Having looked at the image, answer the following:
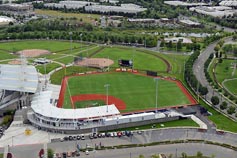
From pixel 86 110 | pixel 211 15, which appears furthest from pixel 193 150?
pixel 211 15

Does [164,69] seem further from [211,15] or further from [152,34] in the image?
[211,15]

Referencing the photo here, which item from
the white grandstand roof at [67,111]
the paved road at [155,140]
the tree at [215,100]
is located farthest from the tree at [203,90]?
the white grandstand roof at [67,111]

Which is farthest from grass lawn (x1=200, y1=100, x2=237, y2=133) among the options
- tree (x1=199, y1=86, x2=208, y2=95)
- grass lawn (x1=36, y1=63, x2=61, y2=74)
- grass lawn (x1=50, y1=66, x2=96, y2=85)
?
grass lawn (x1=36, y1=63, x2=61, y2=74)

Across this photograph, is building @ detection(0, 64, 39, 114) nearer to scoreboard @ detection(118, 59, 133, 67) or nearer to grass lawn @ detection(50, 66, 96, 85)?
grass lawn @ detection(50, 66, 96, 85)

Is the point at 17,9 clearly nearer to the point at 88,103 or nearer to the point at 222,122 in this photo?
the point at 88,103

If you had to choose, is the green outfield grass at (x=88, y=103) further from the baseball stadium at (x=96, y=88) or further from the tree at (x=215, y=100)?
the tree at (x=215, y=100)
